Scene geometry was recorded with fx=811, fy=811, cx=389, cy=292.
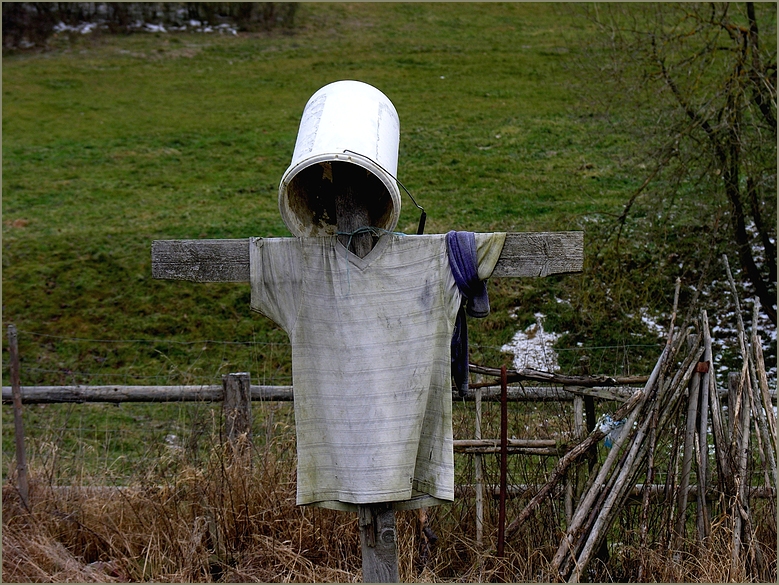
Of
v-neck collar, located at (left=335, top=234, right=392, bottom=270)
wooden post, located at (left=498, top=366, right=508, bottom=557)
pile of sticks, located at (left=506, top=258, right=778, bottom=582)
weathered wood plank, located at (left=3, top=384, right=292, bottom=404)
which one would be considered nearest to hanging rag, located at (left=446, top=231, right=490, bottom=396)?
v-neck collar, located at (left=335, top=234, right=392, bottom=270)

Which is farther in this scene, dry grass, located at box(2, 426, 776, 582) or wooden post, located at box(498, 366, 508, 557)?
dry grass, located at box(2, 426, 776, 582)

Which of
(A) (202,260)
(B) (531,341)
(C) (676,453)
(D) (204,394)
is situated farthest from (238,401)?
(B) (531,341)

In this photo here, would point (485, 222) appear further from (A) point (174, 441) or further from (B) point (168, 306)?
(A) point (174, 441)

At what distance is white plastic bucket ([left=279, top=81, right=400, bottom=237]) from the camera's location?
2.85m

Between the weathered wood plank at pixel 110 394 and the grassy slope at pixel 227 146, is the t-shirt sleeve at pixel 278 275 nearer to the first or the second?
the weathered wood plank at pixel 110 394

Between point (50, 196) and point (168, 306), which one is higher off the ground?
point (50, 196)

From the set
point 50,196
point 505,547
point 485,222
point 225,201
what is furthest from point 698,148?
point 50,196

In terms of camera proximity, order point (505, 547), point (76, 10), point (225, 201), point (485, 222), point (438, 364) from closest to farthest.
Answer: point (438, 364) < point (505, 547) < point (485, 222) < point (225, 201) < point (76, 10)

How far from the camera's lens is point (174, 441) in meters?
6.90

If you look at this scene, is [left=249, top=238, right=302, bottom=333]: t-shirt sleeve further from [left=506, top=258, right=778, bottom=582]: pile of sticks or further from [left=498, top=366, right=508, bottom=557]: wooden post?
[left=506, top=258, right=778, bottom=582]: pile of sticks

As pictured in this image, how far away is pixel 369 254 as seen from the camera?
3.08m

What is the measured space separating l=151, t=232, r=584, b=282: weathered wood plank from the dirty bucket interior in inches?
11.3

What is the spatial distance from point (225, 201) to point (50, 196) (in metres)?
3.27

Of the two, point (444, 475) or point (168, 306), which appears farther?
point (168, 306)
